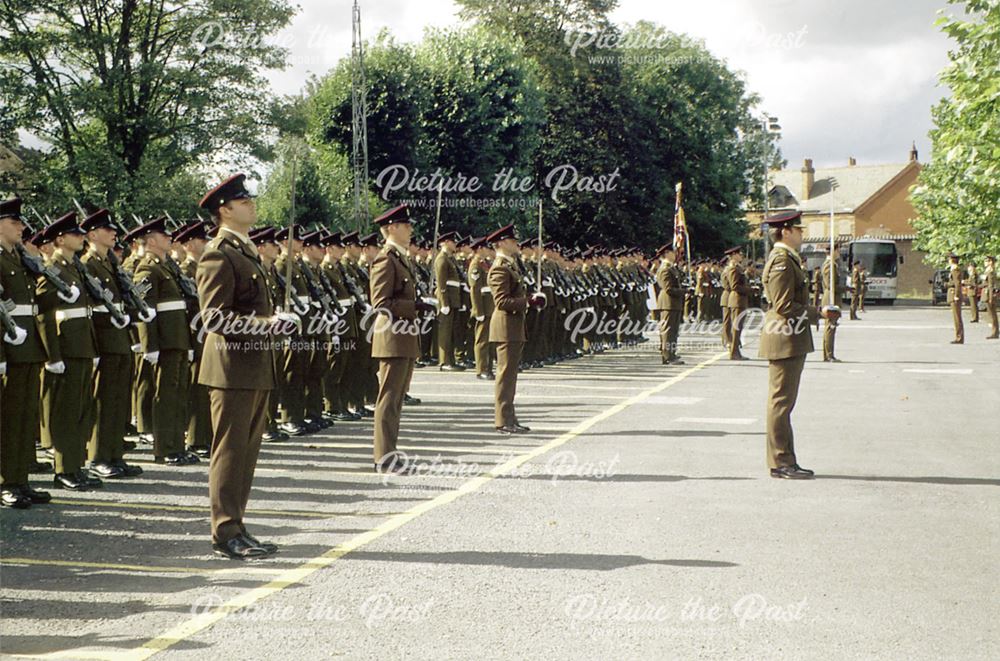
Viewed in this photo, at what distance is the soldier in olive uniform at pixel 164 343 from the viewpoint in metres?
10.8

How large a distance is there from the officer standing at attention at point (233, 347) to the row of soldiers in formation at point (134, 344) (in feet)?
0.87

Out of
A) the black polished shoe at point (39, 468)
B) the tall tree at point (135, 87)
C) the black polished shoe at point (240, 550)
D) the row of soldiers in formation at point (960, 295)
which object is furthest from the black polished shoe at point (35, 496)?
the tall tree at point (135, 87)

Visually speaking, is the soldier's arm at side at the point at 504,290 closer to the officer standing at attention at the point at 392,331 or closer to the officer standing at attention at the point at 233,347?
the officer standing at attention at the point at 392,331

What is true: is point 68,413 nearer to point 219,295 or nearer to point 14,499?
point 14,499

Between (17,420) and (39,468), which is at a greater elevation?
(17,420)

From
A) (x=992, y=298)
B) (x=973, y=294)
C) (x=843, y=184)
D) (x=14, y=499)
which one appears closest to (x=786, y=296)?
(x=14, y=499)

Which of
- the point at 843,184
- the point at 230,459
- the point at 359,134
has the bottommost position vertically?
the point at 230,459

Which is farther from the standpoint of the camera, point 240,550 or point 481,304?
point 481,304

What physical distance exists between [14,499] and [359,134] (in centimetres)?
2899

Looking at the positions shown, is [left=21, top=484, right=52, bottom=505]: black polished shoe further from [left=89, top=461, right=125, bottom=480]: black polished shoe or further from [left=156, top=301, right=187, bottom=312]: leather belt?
[left=156, top=301, right=187, bottom=312]: leather belt

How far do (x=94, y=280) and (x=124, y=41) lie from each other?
93.9 feet

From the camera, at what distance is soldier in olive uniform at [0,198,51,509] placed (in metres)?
8.76

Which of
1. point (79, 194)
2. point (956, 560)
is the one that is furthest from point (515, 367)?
point (79, 194)

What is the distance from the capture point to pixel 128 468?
1012 centimetres
